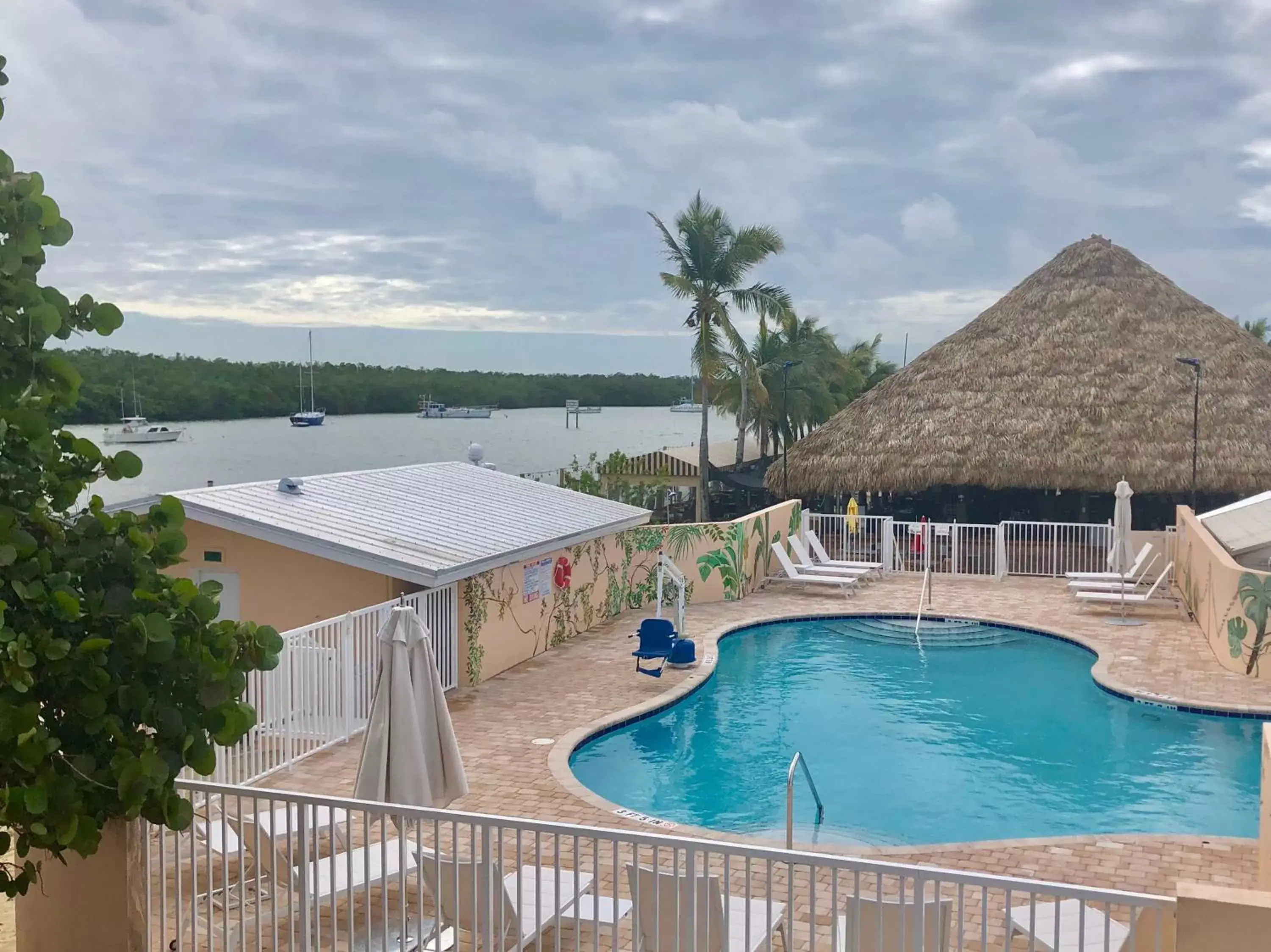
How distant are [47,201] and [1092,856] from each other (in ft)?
24.7

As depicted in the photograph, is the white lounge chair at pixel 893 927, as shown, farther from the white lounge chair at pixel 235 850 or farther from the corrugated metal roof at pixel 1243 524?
the corrugated metal roof at pixel 1243 524

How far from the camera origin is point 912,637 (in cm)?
1684

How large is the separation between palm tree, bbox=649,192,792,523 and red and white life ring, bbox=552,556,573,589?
1702 cm

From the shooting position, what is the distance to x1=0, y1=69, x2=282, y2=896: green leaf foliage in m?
3.65

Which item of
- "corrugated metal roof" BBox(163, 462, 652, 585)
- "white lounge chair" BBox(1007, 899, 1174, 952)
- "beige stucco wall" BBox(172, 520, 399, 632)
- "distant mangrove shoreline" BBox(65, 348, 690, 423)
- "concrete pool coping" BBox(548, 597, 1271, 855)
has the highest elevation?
"distant mangrove shoreline" BBox(65, 348, 690, 423)

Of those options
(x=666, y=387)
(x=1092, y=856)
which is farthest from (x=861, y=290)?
(x=1092, y=856)

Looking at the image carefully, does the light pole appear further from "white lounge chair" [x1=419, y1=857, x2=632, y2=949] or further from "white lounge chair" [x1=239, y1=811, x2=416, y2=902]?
"white lounge chair" [x1=419, y1=857, x2=632, y2=949]

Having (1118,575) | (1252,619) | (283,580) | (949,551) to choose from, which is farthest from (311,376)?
(1252,619)

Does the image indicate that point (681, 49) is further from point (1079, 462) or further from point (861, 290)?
point (861, 290)

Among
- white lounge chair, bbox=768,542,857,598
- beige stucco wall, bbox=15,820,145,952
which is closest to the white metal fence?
white lounge chair, bbox=768,542,857,598

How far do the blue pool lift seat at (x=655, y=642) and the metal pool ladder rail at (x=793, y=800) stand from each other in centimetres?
231

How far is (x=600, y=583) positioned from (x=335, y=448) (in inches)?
1742

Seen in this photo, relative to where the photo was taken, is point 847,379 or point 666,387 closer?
point 847,379

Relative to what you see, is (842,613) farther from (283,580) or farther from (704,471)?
(704,471)
